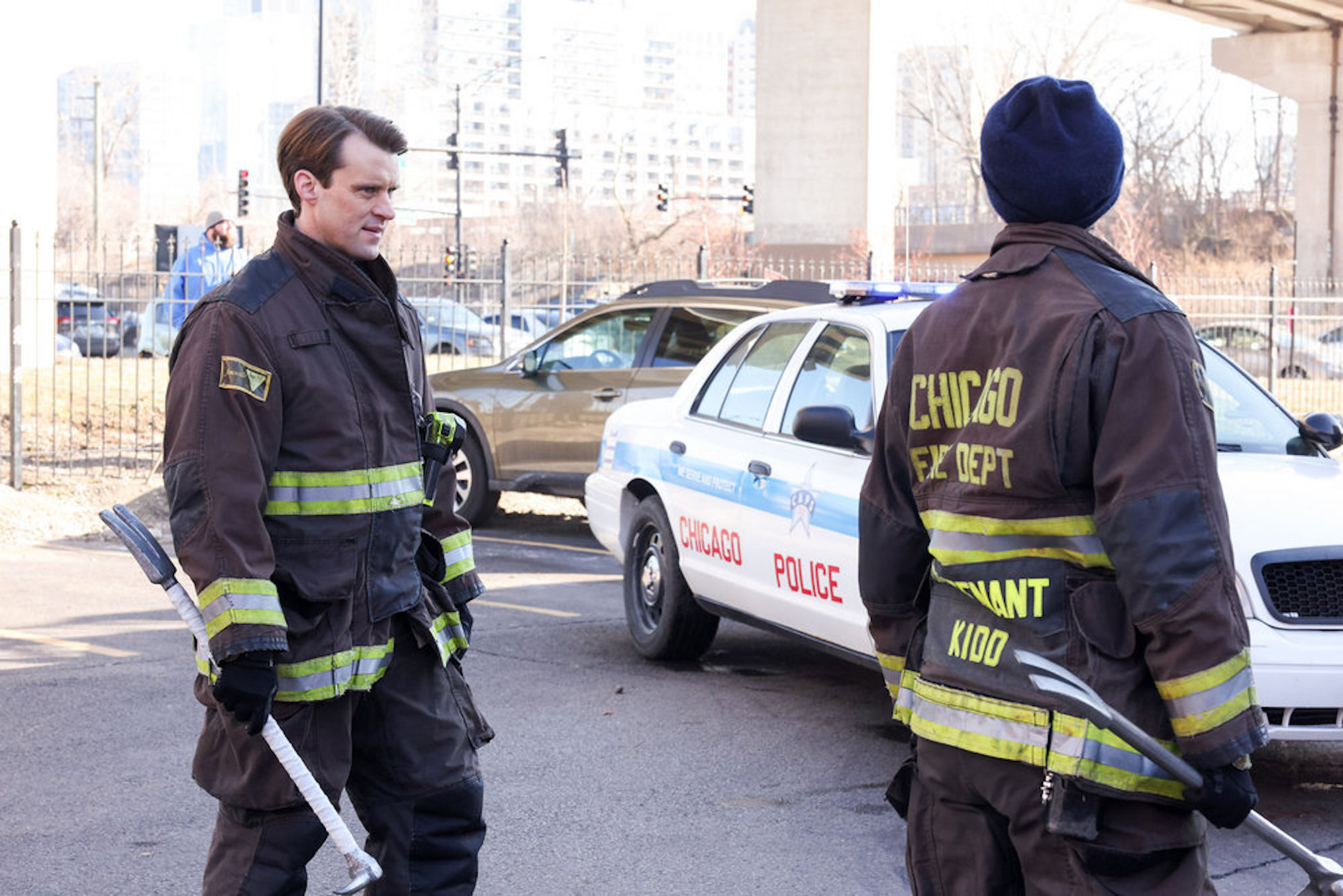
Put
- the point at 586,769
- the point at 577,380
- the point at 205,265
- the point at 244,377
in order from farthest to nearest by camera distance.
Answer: the point at 205,265 < the point at 577,380 < the point at 586,769 < the point at 244,377

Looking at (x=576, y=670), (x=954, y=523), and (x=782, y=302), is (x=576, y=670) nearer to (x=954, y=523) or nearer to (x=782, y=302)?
(x=782, y=302)

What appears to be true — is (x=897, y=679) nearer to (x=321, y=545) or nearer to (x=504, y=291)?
(x=321, y=545)

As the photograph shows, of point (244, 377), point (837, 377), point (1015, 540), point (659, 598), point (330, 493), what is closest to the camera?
point (1015, 540)

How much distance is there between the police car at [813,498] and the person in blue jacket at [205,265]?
5.33m

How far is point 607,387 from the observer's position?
443 inches

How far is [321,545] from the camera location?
330 centimetres

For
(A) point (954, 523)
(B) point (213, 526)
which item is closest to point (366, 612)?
(B) point (213, 526)

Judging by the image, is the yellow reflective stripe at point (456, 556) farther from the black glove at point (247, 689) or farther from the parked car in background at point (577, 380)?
the parked car in background at point (577, 380)

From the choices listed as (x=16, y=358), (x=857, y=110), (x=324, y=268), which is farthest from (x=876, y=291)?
(x=857, y=110)

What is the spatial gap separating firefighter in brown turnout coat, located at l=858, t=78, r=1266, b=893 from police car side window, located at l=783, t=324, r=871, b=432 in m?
3.45

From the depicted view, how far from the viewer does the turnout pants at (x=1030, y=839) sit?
2.50 m

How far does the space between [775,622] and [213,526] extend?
376 centimetres

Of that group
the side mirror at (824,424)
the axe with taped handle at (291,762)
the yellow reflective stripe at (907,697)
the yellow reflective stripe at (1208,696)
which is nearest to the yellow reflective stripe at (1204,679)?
the yellow reflective stripe at (1208,696)

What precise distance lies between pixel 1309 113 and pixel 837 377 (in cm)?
4347
